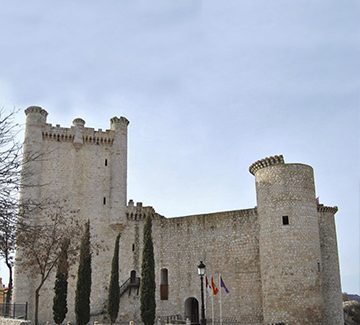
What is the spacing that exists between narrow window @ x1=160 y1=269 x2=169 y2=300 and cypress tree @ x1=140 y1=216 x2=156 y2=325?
588 centimetres

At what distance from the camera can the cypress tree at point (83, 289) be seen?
27.1m

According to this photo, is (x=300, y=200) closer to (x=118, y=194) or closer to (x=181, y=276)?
(x=181, y=276)

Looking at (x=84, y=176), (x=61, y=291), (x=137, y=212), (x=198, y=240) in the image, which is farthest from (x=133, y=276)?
(x=84, y=176)

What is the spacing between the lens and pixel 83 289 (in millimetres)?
27844

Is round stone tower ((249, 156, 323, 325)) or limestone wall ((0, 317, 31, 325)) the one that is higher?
round stone tower ((249, 156, 323, 325))

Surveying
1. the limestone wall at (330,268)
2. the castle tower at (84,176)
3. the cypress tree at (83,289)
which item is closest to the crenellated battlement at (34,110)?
the castle tower at (84,176)

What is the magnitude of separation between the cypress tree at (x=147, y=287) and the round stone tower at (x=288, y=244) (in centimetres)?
655

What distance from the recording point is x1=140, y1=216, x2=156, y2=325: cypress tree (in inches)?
1030

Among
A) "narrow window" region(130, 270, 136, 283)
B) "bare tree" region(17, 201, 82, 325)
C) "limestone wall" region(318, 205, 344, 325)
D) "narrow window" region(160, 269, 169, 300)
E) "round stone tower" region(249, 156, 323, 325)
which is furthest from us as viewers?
"narrow window" region(130, 270, 136, 283)

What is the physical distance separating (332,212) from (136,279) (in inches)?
578

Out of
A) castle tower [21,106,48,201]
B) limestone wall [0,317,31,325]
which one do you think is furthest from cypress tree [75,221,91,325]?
castle tower [21,106,48,201]

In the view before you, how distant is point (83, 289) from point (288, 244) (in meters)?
12.4

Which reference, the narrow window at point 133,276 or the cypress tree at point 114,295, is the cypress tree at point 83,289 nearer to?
the cypress tree at point 114,295

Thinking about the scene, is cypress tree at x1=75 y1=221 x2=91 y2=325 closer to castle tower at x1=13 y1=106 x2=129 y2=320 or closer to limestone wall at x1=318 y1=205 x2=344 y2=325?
castle tower at x1=13 y1=106 x2=129 y2=320
